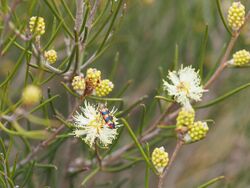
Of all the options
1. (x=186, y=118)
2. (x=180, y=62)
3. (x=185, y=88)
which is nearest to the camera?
(x=186, y=118)

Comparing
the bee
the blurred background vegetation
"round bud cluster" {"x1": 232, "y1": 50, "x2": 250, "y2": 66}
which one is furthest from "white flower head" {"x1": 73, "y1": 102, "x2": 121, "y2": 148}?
the blurred background vegetation

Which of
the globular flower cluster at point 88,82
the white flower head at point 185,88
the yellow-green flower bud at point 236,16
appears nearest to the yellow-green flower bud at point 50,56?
the globular flower cluster at point 88,82

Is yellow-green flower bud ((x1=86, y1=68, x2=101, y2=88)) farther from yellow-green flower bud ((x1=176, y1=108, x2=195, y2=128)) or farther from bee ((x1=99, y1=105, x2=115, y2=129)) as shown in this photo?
yellow-green flower bud ((x1=176, y1=108, x2=195, y2=128))

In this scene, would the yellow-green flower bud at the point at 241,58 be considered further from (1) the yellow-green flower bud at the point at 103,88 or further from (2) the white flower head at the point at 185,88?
(1) the yellow-green flower bud at the point at 103,88

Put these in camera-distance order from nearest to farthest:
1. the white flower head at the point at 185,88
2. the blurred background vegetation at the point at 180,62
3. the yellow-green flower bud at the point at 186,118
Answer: the yellow-green flower bud at the point at 186,118
the white flower head at the point at 185,88
the blurred background vegetation at the point at 180,62

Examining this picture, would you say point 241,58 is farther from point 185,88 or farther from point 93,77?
point 93,77

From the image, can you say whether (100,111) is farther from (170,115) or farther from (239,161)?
(239,161)

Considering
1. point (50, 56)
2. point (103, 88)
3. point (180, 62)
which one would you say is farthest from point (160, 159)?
point (180, 62)
